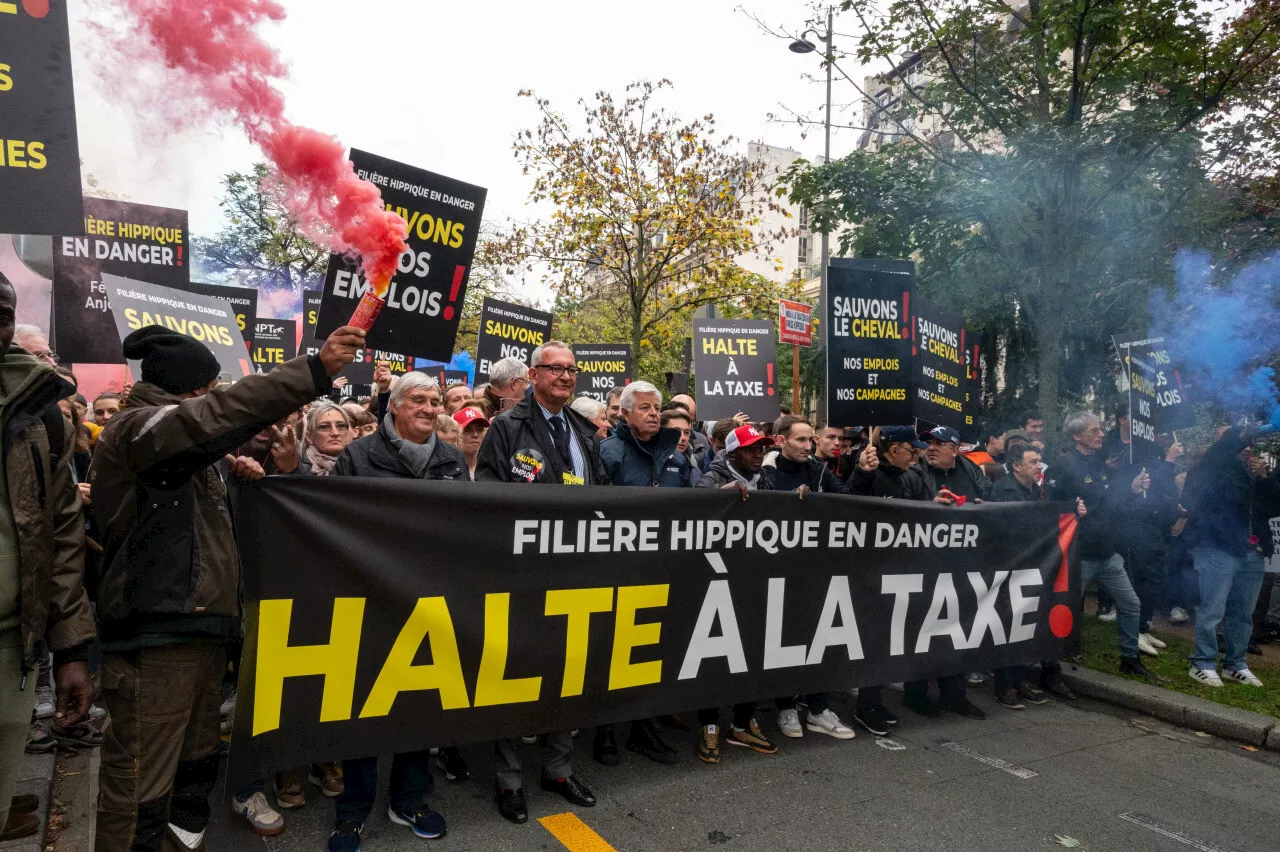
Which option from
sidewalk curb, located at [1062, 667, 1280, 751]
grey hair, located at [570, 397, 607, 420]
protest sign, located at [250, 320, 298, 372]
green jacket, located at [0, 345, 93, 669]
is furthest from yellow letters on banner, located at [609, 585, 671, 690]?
protest sign, located at [250, 320, 298, 372]

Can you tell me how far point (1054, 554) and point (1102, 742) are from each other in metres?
1.24

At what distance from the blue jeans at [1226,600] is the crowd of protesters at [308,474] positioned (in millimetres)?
16

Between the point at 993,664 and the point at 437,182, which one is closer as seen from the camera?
the point at 437,182

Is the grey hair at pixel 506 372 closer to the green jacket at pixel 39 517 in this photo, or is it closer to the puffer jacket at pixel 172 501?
the puffer jacket at pixel 172 501

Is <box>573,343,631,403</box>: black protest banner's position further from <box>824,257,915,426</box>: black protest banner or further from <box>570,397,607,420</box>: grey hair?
<box>570,397,607,420</box>: grey hair

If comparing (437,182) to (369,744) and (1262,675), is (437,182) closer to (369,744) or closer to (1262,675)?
(369,744)

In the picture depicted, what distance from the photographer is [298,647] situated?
3.40 meters

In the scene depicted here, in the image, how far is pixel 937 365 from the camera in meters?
7.04

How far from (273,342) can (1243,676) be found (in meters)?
10.4

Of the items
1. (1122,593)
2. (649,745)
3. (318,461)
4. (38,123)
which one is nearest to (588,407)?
(318,461)

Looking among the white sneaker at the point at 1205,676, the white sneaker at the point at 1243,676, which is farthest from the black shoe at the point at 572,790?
the white sneaker at the point at 1243,676

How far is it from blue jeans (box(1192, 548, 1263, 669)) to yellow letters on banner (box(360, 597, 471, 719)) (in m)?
5.61

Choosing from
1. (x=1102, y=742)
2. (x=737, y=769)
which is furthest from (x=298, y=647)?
(x=1102, y=742)

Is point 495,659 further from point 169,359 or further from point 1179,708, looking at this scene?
point 1179,708
